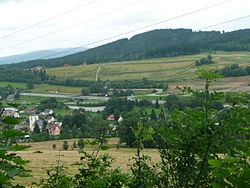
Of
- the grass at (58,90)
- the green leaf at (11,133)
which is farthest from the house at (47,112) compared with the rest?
the green leaf at (11,133)

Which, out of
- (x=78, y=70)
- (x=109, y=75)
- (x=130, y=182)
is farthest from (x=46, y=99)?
(x=130, y=182)

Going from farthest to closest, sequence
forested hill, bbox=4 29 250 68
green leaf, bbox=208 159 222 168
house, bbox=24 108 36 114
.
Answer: forested hill, bbox=4 29 250 68 → house, bbox=24 108 36 114 → green leaf, bbox=208 159 222 168

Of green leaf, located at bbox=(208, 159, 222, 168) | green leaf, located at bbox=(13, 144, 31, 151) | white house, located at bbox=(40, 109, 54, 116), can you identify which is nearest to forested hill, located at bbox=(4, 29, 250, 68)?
white house, located at bbox=(40, 109, 54, 116)

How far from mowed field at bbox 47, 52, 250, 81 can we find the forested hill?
15.8 m

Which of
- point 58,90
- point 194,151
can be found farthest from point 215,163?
point 58,90

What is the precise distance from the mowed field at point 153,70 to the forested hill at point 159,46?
51.9 feet

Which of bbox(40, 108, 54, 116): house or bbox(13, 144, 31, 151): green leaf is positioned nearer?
bbox(13, 144, 31, 151): green leaf

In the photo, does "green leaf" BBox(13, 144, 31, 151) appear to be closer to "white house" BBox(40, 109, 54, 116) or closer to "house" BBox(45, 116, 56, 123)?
"house" BBox(45, 116, 56, 123)

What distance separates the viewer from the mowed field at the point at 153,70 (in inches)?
3516

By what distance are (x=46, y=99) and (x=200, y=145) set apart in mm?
82840

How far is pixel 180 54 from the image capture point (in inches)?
4936

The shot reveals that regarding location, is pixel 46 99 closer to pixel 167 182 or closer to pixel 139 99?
pixel 139 99

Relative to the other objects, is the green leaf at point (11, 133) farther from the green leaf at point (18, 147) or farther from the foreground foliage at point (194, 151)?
the foreground foliage at point (194, 151)

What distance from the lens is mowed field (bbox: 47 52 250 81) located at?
3516 inches
